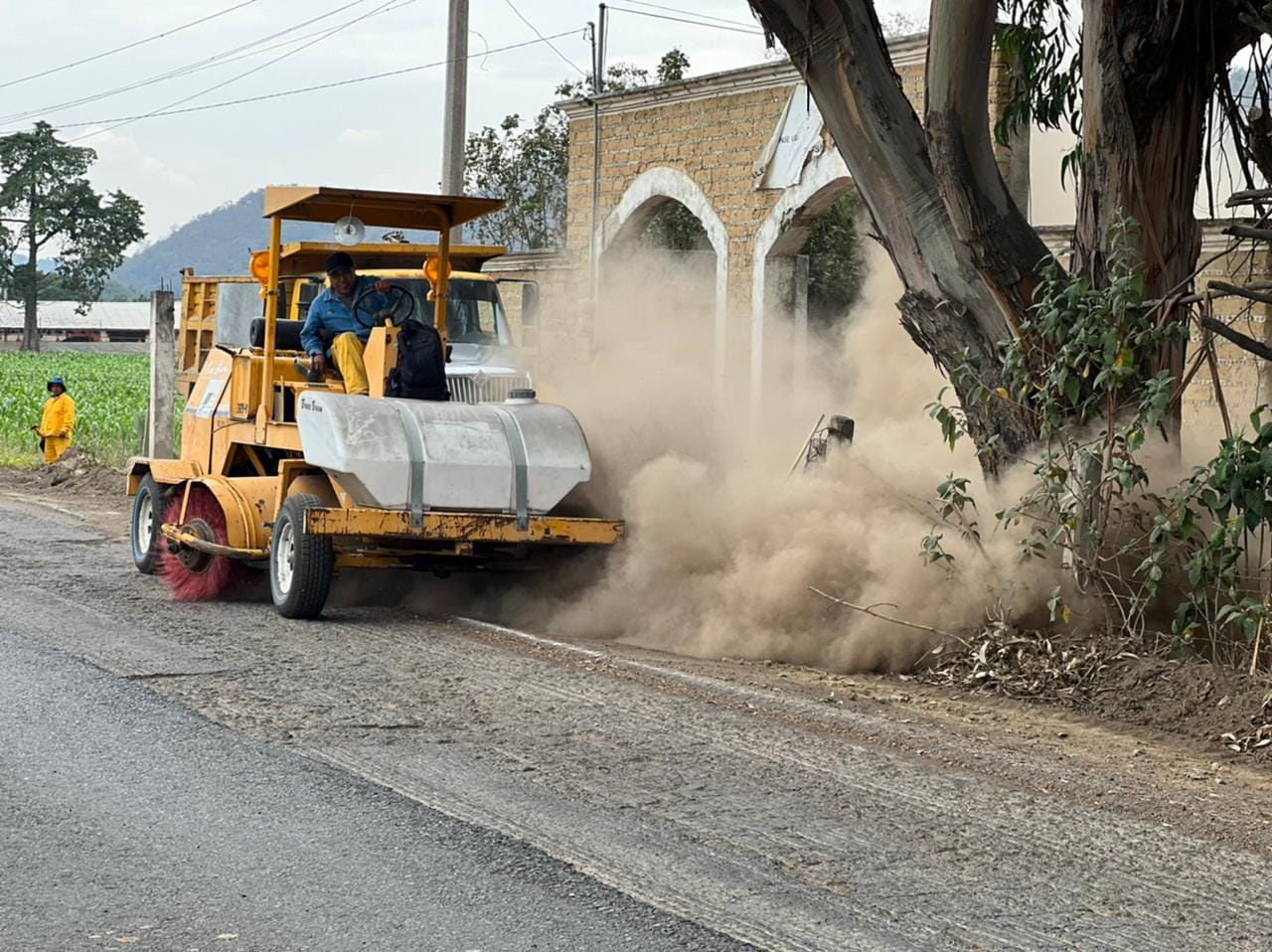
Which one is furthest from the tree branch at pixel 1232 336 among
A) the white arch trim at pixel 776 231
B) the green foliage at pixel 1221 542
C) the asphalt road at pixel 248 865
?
the white arch trim at pixel 776 231

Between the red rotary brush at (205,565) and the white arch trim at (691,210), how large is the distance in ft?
26.3

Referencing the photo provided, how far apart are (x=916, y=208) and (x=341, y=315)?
13.0 feet

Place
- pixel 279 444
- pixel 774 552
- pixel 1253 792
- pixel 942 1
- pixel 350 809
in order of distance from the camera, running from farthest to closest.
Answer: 1. pixel 279 444
2. pixel 774 552
3. pixel 942 1
4. pixel 1253 792
5. pixel 350 809

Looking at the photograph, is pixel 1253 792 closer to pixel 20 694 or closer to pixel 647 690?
pixel 647 690

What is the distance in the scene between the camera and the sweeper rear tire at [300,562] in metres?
10.3

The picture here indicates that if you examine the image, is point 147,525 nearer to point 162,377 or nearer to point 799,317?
point 799,317

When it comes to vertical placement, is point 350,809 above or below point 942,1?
below

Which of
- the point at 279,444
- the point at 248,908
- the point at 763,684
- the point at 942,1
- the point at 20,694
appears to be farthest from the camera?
the point at 279,444

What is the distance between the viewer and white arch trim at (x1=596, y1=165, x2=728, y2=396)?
19.8 metres

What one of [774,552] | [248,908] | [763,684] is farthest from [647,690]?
[248,908]

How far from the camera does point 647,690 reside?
335 inches

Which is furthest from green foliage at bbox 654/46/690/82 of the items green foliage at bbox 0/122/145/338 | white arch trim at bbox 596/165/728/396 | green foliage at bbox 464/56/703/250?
green foliage at bbox 0/122/145/338

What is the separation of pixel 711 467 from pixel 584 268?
11.1 metres

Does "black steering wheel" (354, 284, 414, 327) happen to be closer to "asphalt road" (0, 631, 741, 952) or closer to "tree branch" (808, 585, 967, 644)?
"tree branch" (808, 585, 967, 644)
